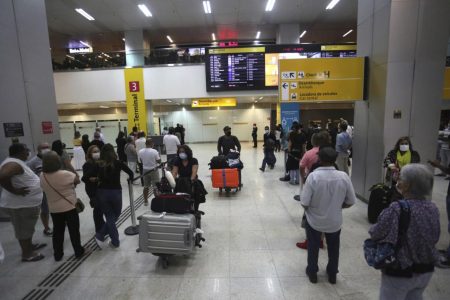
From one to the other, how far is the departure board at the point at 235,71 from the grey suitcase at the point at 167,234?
331 inches

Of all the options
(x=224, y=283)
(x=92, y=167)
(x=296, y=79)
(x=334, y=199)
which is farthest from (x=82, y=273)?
(x=296, y=79)

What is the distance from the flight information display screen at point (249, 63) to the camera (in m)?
10.2

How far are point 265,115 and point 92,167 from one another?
15.1 metres

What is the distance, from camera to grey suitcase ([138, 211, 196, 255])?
111 inches

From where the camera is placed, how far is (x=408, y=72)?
4.30 meters

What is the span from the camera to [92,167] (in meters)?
3.44

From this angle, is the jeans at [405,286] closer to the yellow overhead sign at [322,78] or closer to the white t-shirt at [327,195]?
the white t-shirt at [327,195]

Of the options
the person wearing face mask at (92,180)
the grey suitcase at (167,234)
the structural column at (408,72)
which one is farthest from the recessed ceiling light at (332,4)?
the grey suitcase at (167,234)

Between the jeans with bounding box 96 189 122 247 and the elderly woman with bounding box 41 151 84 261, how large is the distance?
13.0 inches

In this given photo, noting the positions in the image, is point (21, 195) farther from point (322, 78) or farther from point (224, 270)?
point (322, 78)

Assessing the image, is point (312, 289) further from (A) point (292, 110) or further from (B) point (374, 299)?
(A) point (292, 110)

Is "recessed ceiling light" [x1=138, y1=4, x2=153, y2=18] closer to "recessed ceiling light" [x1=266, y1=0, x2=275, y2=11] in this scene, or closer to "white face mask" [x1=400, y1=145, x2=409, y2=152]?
"recessed ceiling light" [x1=266, y1=0, x2=275, y2=11]

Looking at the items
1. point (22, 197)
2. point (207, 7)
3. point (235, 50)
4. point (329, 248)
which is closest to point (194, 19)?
point (207, 7)

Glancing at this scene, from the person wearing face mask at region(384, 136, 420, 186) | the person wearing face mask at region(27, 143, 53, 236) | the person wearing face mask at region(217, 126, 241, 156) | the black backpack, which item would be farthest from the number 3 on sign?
the person wearing face mask at region(384, 136, 420, 186)
